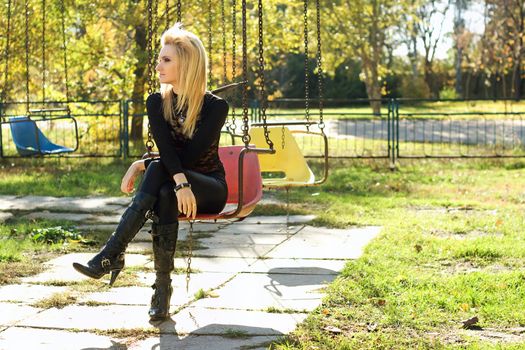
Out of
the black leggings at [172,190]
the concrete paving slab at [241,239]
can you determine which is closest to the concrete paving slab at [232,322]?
the black leggings at [172,190]

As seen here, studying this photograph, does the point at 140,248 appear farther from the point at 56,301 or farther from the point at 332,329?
the point at 332,329

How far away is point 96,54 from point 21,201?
7375mm

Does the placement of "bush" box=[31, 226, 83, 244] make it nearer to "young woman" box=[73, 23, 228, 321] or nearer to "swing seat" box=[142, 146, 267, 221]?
"swing seat" box=[142, 146, 267, 221]

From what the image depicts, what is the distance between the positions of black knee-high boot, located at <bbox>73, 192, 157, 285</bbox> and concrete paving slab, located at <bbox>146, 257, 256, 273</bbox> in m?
1.63

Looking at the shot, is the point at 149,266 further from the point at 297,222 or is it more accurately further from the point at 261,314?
the point at 297,222

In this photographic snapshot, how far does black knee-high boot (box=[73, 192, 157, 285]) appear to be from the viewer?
188 inches

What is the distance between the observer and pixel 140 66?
17.2m

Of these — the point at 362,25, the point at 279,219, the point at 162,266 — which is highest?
the point at 362,25

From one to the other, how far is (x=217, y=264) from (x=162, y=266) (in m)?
1.61

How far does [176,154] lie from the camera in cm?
499

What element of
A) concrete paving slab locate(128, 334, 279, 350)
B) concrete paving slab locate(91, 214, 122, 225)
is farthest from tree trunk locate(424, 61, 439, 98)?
concrete paving slab locate(128, 334, 279, 350)

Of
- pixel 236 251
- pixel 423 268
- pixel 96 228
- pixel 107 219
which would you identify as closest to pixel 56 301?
pixel 236 251

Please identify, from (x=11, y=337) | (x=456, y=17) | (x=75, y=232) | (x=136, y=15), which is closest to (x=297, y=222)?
(x=75, y=232)

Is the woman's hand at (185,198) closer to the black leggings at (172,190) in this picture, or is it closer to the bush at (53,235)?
the black leggings at (172,190)
